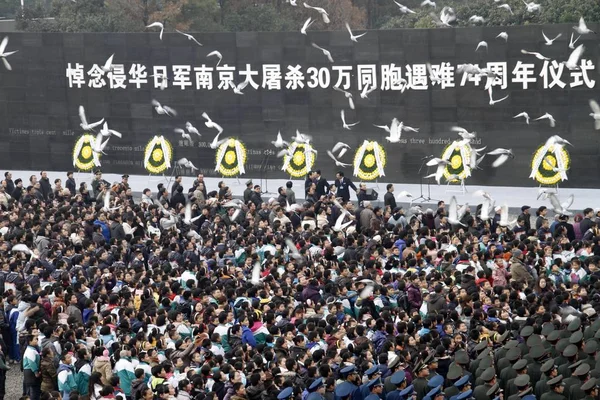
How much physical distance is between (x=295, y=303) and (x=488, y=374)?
4481 millimetres

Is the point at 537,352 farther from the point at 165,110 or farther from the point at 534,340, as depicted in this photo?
the point at 165,110

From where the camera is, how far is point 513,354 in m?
16.3

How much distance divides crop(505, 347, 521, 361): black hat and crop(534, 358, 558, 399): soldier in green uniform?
0.70 meters

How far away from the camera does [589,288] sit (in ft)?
64.4

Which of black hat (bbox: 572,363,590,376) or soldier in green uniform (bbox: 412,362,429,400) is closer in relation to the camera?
soldier in green uniform (bbox: 412,362,429,400)

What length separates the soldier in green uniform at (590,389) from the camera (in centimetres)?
1500

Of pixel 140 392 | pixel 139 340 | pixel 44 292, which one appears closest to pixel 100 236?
pixel 44 292

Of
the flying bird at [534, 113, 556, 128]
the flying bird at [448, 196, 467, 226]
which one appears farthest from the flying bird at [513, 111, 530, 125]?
the flying bird at [448, 196, 467, 226]

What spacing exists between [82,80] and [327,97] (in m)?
7.98

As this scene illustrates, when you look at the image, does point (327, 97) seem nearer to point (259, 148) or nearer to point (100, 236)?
point (259, 148)

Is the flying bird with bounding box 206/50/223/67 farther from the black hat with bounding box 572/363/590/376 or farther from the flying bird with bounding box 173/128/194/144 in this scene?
the black hat with bounding box 572/363/590/376

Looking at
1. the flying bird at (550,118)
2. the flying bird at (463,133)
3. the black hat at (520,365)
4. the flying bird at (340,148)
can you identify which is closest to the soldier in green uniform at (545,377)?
the black hat at (520,365)

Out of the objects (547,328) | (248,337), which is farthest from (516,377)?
(248,337)

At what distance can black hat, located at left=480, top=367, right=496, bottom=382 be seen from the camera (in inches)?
612
